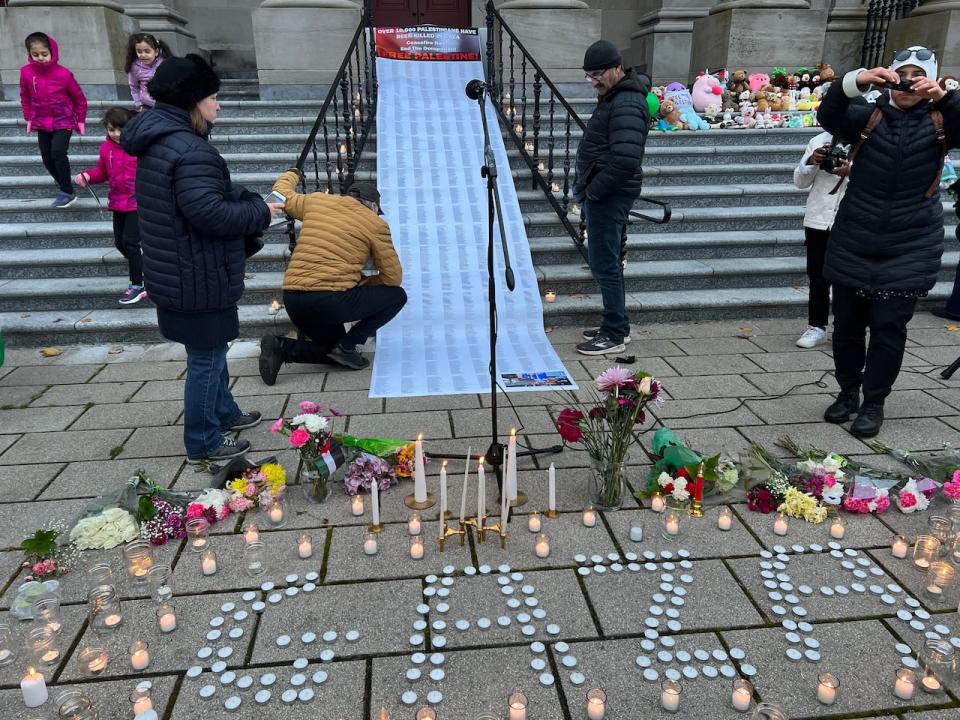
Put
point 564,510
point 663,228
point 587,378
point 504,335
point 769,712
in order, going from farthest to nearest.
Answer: point 663,228, point 504,335, point 587,378, point 564,510, point 769,712

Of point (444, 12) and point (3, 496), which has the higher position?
point (444, 12)

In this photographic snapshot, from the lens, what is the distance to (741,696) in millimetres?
2102

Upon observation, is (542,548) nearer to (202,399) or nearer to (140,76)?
(202,399)

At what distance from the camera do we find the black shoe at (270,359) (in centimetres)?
473

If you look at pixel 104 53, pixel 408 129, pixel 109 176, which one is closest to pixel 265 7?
pixel 104 53

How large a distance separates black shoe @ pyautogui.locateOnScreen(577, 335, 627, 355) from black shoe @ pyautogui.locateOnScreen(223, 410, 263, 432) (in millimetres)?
2466

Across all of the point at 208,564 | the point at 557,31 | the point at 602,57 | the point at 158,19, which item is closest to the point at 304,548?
the point at 208,564

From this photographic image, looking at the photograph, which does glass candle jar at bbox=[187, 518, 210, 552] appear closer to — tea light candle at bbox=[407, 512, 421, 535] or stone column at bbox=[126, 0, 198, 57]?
tea light candle at bbox=[407, 512, 421, 535]

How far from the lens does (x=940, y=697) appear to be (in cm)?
216

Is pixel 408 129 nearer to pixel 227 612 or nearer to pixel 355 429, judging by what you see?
pixel 355 429

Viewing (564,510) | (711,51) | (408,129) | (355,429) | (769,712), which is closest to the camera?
(769,712)

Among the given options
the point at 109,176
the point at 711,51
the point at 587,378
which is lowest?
the point at 587,378

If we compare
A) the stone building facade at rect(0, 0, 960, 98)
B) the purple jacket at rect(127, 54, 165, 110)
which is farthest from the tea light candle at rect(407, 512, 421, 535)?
the stone building facade at rect(0, 0, 960, 98)

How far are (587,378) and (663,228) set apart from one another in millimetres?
2894
